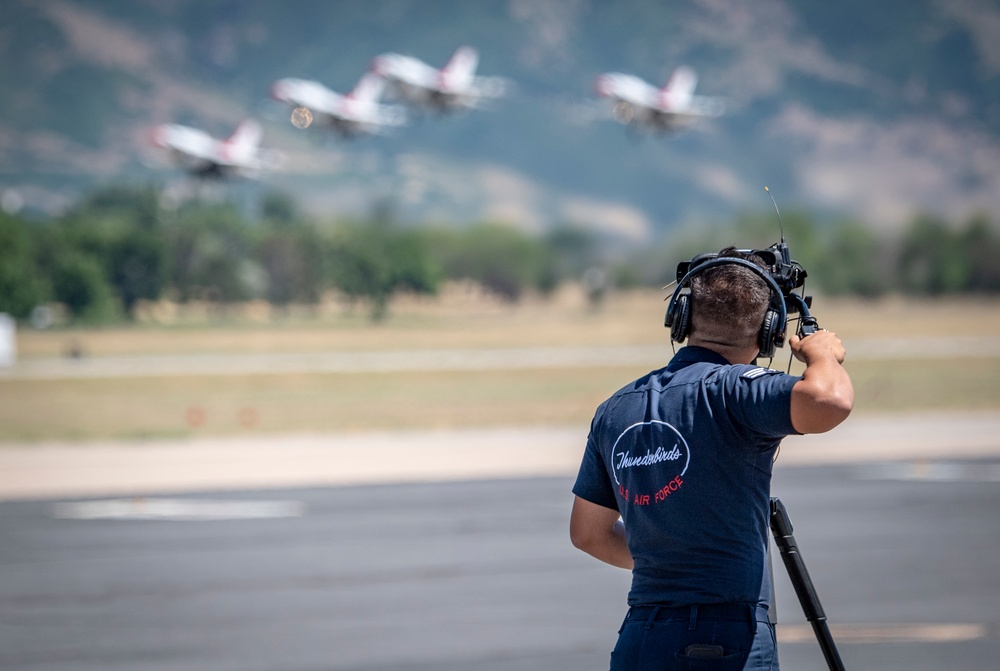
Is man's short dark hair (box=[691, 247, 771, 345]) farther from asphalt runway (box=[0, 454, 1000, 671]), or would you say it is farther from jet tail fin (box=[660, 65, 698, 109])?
jet tail fin (box=[660, 65, 698, 109])

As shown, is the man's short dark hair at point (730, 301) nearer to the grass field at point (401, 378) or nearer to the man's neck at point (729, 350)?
the man's neck at point (729, 350)

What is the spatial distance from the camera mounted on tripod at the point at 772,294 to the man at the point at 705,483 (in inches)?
0.4

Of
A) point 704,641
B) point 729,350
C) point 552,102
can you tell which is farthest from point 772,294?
point 552,102

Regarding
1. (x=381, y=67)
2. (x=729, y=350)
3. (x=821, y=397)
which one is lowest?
(x=821, y=397)

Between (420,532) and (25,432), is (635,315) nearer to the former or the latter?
(25,432)

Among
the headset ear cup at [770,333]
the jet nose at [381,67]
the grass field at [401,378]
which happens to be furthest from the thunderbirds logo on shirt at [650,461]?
the jet nose at [381,67]

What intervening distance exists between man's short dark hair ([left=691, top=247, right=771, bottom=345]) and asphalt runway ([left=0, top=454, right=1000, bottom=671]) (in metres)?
4.22

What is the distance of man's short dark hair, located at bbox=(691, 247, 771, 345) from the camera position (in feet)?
10.1

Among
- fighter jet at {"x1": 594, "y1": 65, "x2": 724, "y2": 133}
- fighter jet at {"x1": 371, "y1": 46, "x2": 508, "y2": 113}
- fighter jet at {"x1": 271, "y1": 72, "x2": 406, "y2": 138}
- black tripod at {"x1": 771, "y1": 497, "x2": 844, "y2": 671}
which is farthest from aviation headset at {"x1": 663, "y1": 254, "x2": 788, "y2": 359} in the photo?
fighter jet at {"x1": 371, "y1": 46, "x2": 508, "y2": 113}

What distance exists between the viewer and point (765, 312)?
10.1ft

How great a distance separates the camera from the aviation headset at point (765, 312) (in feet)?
9.98

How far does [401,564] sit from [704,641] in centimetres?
720

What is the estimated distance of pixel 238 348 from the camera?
54.9 metres

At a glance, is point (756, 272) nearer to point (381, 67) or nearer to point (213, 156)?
point (381, 67)
